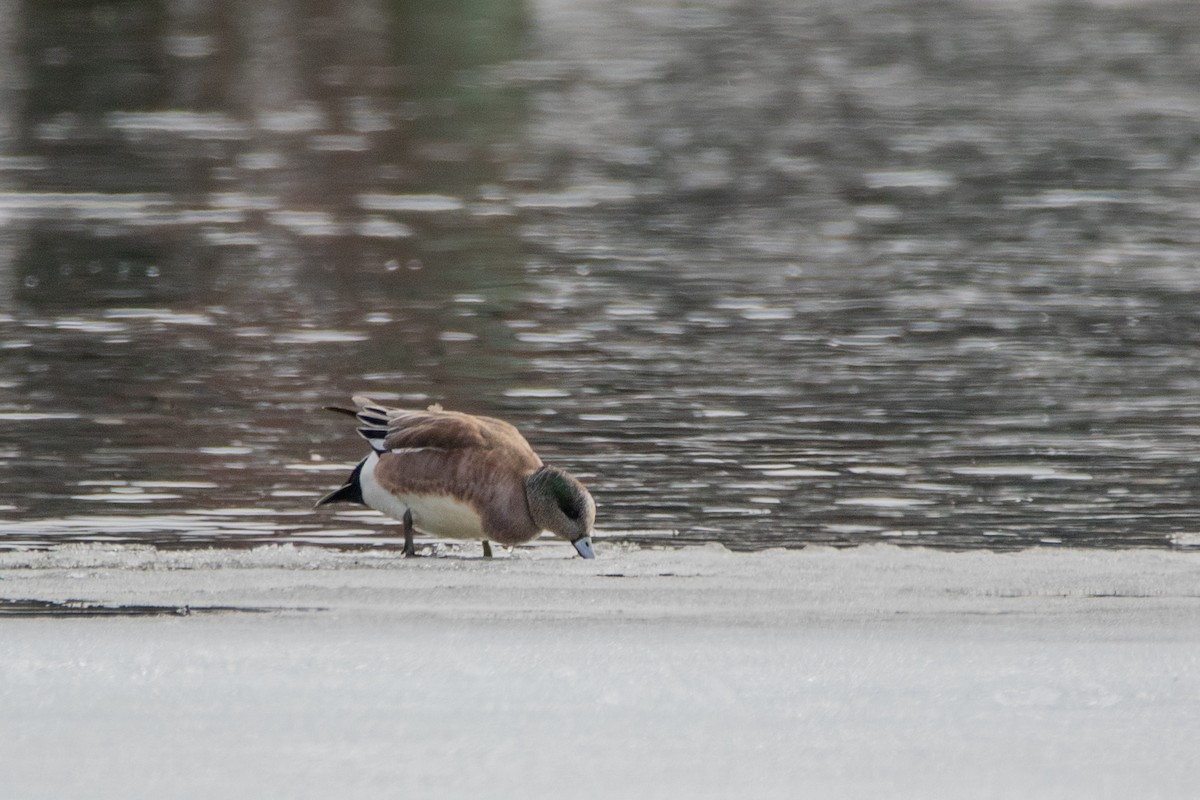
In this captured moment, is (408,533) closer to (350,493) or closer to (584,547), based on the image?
(350,493)

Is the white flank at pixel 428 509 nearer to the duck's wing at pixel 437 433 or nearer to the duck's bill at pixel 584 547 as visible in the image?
the duck's wing at pixel 437 433

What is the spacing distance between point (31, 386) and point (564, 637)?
214 inches

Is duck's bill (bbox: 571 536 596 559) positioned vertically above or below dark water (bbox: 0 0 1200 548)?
above

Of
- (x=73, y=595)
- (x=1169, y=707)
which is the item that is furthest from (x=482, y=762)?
(x=73, y=595)

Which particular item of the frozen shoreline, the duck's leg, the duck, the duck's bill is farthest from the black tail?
the duck's bill

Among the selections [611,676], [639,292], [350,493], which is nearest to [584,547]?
[350,493]

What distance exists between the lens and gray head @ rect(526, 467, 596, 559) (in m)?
7.27

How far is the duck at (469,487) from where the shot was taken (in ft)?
24.0

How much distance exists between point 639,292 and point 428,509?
6494 millimetres

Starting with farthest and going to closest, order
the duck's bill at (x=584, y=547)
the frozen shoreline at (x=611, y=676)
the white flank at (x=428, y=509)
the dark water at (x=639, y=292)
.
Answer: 1. the dark water at (x=639, y=292)
2. the white flank at (x=428, y=509)
3. the duck's bill at (x=584, y=547)
4. the frozen shoreline at (x=611, y=676)

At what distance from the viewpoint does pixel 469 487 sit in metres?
7.40

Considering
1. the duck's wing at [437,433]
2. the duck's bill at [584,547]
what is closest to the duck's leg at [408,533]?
the duck's wing at [437,433]

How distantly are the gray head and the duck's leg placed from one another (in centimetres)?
44

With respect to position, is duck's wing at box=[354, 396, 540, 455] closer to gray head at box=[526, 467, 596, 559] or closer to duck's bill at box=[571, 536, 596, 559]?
gray head at box=[526, 467, 596, 559]
